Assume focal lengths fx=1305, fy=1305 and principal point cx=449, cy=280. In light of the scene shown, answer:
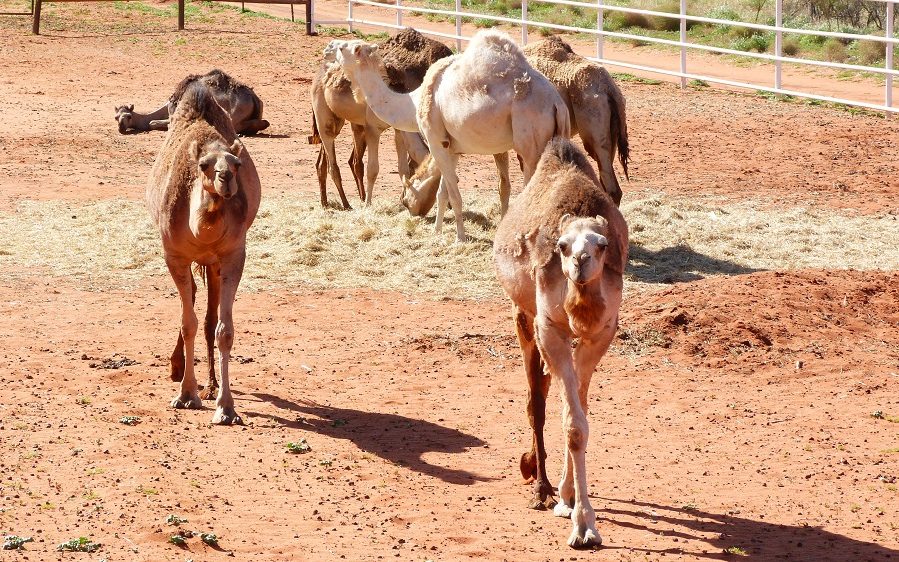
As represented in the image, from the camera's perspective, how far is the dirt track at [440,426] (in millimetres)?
6633

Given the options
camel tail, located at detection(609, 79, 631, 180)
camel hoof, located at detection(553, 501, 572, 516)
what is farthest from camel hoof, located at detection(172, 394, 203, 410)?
camel tail, located at detection(609, 79, 631, 180)

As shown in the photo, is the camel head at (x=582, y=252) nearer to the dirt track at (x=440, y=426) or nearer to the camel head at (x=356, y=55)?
the dirt track at (x=440, y=426)

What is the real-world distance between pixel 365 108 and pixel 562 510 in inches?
358

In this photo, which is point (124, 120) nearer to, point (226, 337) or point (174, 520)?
point (226, 337)

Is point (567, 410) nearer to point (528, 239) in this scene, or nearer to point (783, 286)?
point (528, 239)

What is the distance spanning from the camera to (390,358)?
1009cm

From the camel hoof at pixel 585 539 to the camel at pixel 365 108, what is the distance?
30.0 feet

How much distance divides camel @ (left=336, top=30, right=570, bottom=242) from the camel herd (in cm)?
1

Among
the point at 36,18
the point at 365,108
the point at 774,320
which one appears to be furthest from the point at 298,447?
the point at 36,18

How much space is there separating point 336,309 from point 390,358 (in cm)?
152

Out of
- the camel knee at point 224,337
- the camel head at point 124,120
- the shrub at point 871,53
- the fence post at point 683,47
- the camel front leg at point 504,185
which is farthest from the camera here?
the shrub at point 871,53

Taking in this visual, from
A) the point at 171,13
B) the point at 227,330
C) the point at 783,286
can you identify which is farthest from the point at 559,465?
the point at 171,13

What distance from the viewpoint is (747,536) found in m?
6.58

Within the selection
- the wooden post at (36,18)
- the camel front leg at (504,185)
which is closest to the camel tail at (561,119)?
the camel front leg at (504,185)
